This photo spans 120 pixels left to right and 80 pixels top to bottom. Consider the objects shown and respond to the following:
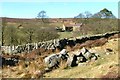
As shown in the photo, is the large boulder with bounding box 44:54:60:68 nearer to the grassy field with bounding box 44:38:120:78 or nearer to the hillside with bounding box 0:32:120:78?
the hillside with bounding box 0:32:120:78

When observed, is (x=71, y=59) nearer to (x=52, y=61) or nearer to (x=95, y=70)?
(x=52, y=61)

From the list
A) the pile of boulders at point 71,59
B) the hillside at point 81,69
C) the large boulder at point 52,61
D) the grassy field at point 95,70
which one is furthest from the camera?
the large boulder at point 52,61

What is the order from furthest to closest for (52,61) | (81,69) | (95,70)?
(52,61), (81,69), (95,70)

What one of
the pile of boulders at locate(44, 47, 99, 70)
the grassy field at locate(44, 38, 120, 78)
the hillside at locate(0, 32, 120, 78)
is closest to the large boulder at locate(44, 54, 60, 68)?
the pile of boulders at locate(44, 47, 99, 70)

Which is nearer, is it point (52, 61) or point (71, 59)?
point (71, 59)

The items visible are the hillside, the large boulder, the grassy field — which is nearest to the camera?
the grassy field

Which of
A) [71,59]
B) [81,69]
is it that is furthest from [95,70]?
[71,59]

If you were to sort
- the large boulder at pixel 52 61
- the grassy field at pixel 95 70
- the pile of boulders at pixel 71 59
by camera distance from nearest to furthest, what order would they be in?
the grassy field at pixel 95 70
the pile of boulders at pixel 71 59
the large boulder at pixel 52 61

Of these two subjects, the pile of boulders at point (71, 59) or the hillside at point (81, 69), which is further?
the pile of boulders at point (71, 59)

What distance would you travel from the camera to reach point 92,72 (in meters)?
16.3

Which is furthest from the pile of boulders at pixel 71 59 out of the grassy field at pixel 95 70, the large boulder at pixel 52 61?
the grassy field at pixel 95 70

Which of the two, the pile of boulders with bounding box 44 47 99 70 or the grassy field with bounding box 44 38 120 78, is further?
the pile of boulders with bounding box 44 47 99 70

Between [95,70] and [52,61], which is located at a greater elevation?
[52,61]

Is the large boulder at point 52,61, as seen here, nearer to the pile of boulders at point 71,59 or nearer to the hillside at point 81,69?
the pile of boulders at point 71,59
